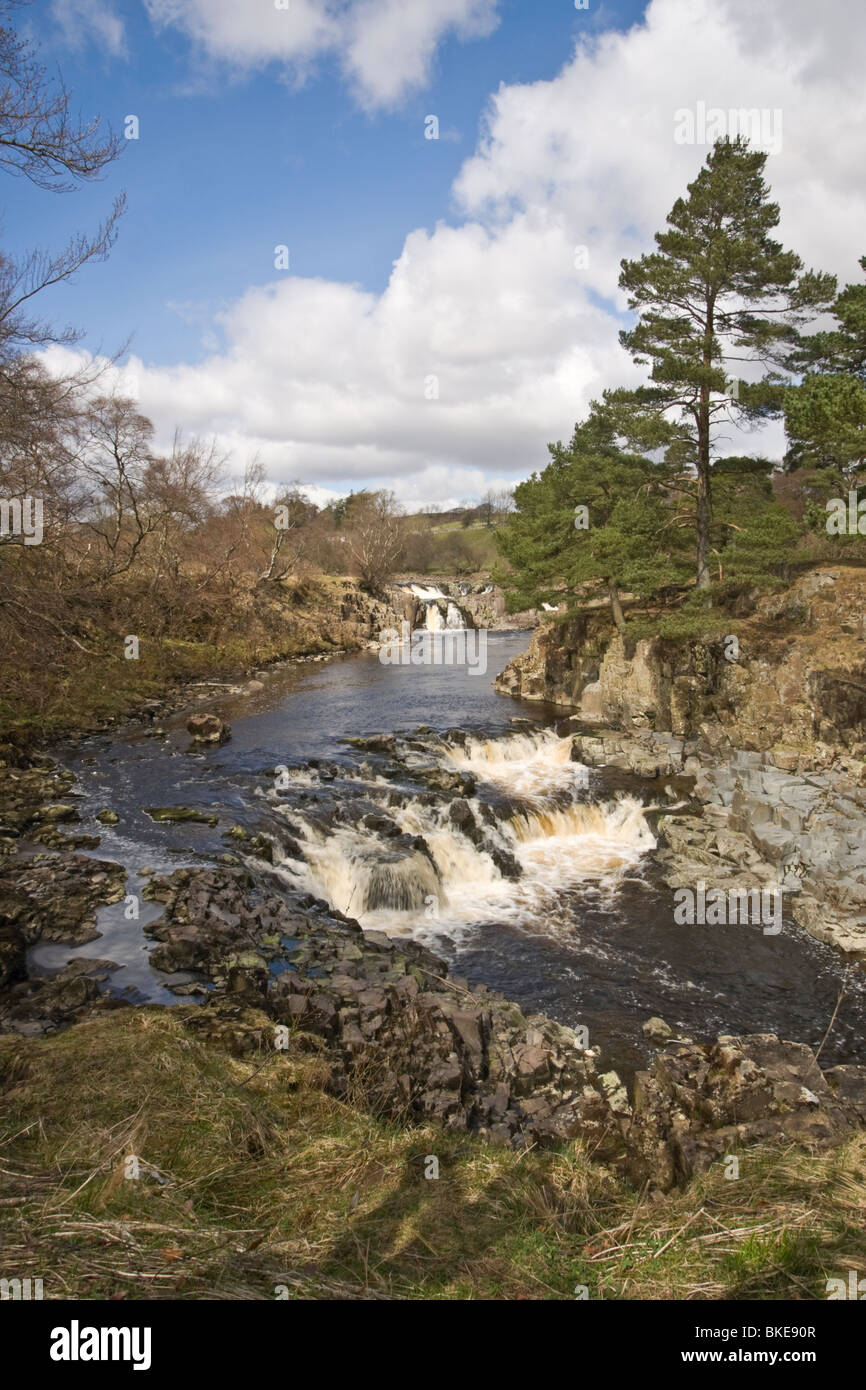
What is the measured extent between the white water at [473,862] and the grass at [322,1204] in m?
6.95

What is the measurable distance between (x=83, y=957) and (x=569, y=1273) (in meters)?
Result: 8.37

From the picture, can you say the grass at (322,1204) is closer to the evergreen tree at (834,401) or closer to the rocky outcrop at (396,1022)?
the rocky outcrop at (396,1022)

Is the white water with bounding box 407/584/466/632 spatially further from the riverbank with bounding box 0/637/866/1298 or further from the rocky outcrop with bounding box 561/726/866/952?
the riverbank with bounding box 0/637/866/1298

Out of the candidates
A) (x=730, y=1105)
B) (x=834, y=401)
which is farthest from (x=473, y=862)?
(x=834, y=401)

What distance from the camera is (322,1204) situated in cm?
477

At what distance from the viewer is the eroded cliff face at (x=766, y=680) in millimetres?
18562

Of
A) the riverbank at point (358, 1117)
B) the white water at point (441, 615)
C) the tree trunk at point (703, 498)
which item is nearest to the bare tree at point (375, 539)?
the white water at point (441, 615)

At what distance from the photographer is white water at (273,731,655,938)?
13.8 m

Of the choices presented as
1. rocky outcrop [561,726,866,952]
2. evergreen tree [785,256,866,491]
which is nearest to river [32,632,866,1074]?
rocky outcrop [561,726,866,952]

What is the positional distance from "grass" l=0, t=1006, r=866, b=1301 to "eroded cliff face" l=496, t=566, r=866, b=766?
14.8m

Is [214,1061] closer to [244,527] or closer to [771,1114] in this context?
[771,1114]

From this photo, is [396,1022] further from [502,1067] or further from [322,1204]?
[322,1204]

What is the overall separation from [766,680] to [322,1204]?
63.7 ft
